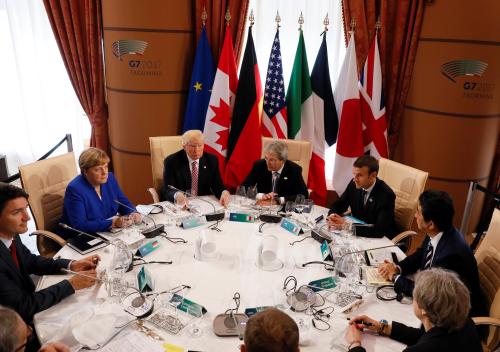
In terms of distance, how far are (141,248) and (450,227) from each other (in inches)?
70.3

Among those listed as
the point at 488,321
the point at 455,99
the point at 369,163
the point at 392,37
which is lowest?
the point at 488,321

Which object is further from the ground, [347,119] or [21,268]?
[347,119]

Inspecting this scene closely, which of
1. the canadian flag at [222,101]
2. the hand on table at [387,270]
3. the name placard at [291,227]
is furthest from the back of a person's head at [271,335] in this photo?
the canadian flag at [222,101]

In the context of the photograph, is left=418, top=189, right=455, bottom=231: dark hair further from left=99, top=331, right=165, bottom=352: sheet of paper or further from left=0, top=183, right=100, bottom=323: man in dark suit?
left=0, top=183, right=100, bottom=323: man in dark suit

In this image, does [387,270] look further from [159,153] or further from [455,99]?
[455,99]

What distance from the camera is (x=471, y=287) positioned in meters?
2.19

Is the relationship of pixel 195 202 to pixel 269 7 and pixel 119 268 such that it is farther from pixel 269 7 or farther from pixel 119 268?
pixel 269 7

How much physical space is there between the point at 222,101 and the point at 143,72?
0.91 metres

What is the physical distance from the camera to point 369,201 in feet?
10.1

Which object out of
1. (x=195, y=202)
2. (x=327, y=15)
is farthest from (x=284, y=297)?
(x=327, y=15)

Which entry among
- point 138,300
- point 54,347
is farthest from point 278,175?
point 54,347

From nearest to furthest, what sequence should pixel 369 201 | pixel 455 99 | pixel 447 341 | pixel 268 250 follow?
pixel 447 341, pixel 268 250, pixel 369 201, pixel 455 99

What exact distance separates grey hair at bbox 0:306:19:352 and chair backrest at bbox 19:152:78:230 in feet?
5.29

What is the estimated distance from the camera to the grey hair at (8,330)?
1372mm
